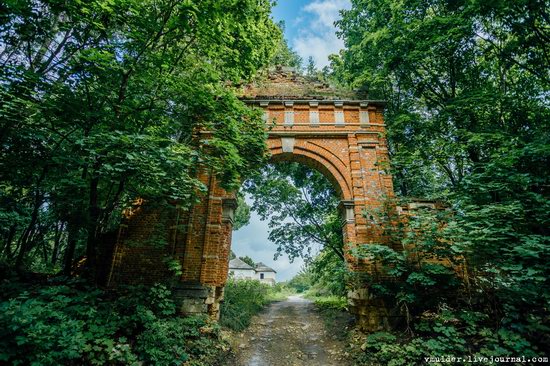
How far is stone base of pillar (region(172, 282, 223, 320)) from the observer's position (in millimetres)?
7160

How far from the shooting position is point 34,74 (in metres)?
4.46

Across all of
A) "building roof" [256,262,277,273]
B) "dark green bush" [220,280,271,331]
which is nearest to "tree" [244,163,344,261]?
"dark green bush" [220,280,271,331]

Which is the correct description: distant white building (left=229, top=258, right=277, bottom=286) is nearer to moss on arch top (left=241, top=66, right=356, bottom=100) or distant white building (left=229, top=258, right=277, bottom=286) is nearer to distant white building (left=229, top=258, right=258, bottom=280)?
distant white building (left=229, top=258, right=258, bottom=280)

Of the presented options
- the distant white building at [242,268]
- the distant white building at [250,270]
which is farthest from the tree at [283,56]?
the distant white building at [242,268]

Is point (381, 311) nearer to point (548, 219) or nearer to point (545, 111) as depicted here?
point (548, 219)

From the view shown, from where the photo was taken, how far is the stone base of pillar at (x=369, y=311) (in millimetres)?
7293

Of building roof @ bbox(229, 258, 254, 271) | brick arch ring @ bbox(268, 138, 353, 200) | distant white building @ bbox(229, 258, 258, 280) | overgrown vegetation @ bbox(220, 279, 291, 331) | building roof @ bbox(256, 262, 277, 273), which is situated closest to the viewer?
overgrown vegetation @ bbox(220, 279, 291, 331)

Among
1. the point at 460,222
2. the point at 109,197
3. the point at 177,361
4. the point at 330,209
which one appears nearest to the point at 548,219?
the point at 460,222

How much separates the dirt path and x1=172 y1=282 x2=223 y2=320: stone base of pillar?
4.24ft

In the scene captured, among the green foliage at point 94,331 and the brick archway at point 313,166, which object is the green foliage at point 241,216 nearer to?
the brick archway at point 313,166

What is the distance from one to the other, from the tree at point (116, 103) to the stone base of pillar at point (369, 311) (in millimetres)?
4741

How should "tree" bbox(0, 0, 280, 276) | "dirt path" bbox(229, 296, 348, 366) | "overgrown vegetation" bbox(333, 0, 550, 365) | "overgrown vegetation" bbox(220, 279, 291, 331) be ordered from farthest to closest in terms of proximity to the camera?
"overgrown vegetation" bbox(220, 279, 291, 331) → "dirt path" bbox(229, 296, 348, 366) → "overgrown vegetation" bbox(333, 0, 550, 365) → "tree" bbox(0, 0, 280, 276)

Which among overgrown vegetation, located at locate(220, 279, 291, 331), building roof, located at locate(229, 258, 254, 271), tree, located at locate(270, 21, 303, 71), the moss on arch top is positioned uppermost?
tree, located at locate(270, 21, 303, 71)

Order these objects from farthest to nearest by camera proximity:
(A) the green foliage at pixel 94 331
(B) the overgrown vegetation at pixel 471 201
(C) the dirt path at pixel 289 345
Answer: (C) the dirt path at pixel 289 345 → (B) the overgrown vegetation at pixel 471 201 → (A) the green foliage at pixel 94 331
